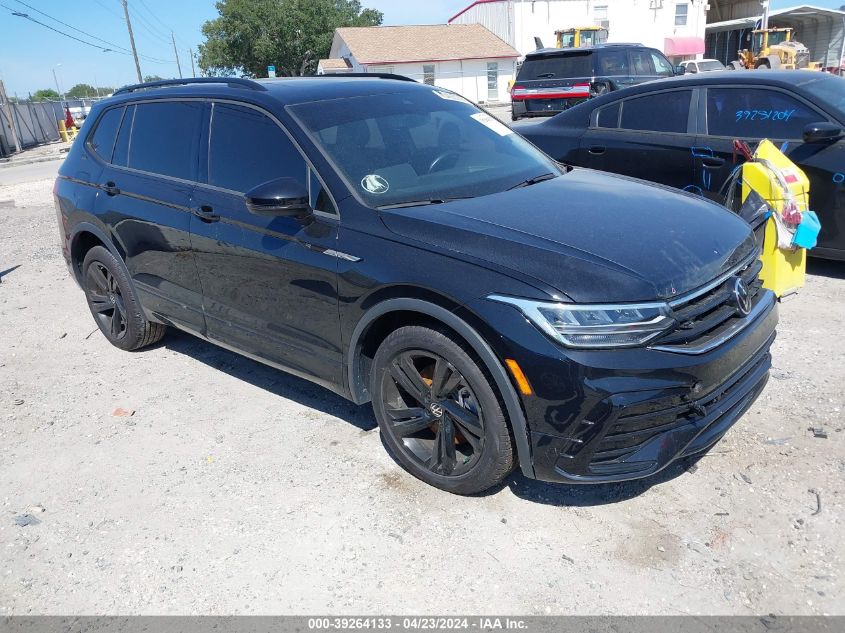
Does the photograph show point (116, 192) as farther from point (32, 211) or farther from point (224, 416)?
point (32, 211)

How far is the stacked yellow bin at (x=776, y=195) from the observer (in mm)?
4988

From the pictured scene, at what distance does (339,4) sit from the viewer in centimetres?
7462

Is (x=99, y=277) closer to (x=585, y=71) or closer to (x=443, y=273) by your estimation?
(x=443, y=273)

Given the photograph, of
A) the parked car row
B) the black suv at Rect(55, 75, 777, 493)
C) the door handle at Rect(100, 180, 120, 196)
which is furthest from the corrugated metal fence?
the black suv at Rect(55, 75, 777, 493)

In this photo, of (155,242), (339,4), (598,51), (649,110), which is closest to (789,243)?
(649,110)

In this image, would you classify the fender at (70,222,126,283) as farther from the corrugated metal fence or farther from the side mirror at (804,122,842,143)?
the corrugated metal fence

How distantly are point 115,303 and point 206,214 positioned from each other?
1676 mm

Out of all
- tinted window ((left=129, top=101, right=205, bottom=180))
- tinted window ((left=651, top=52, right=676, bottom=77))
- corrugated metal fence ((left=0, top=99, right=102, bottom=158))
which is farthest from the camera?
corrugated metal fence ((left=0, top=99, right=102, bottom=158))

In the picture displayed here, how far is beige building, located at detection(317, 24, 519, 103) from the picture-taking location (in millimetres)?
50500

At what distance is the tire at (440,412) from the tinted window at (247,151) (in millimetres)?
1079

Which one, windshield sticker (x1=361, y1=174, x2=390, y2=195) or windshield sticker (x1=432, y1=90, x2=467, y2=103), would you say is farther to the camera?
windshield sticker (x1=432, y1=90, x2=467, y2=103)

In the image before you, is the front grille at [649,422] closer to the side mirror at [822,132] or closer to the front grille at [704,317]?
the front grille at [704,317]

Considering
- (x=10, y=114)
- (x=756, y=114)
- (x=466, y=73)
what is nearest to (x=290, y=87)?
(x=756, y=114)

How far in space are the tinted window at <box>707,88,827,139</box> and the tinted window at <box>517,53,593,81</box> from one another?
1103 cm
